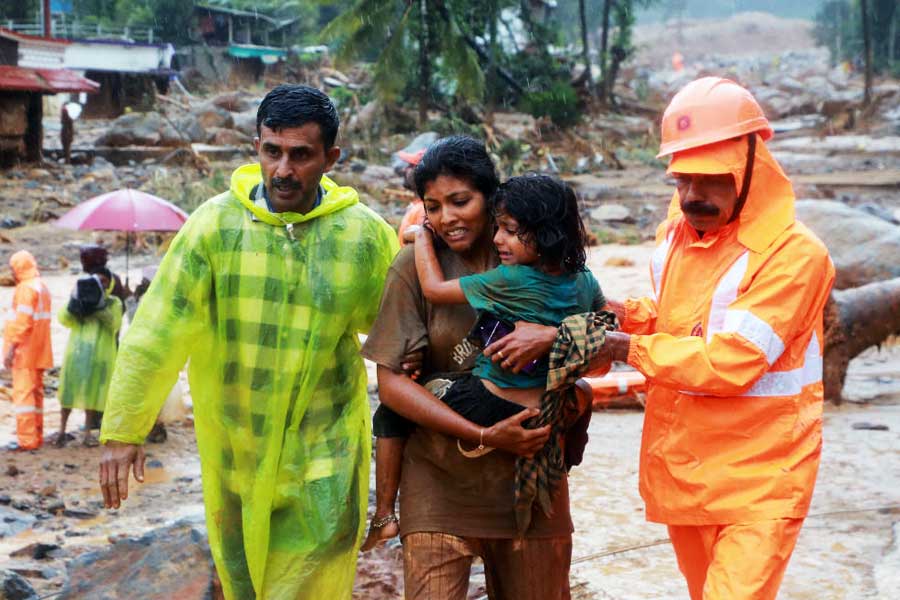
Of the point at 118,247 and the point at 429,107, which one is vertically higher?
Result: the point at 429,107

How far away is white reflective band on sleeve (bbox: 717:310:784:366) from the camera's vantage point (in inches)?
114

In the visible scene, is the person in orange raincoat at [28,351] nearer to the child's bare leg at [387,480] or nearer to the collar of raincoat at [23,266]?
the collar of raincoat at [23,266]

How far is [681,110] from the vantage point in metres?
3.16

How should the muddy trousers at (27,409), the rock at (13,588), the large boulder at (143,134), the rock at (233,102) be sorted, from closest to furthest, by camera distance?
the rock at (13,588)
the muddy trousers at (27,409)
the large boulder at (143,134)
the rock at (233,102)

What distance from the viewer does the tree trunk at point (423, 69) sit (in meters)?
27.0

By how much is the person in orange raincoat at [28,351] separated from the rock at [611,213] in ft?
40.4

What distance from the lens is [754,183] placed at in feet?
10.2

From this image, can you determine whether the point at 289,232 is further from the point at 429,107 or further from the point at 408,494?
the point at 429,107

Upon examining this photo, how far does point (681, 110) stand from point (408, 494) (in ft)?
4.09

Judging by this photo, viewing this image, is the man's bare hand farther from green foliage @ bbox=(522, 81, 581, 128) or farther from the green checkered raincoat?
green foliage @ bbox=(522, 81, 581, 128)

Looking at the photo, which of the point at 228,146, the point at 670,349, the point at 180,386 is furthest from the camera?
the point at 228,146

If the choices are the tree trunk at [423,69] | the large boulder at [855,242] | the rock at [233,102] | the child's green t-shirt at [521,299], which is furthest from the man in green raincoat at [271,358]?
the rock at [233,102]

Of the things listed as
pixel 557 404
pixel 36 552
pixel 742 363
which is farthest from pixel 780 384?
pixel 36 552

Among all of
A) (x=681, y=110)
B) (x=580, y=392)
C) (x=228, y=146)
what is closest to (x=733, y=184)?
(x=681, y=110)
